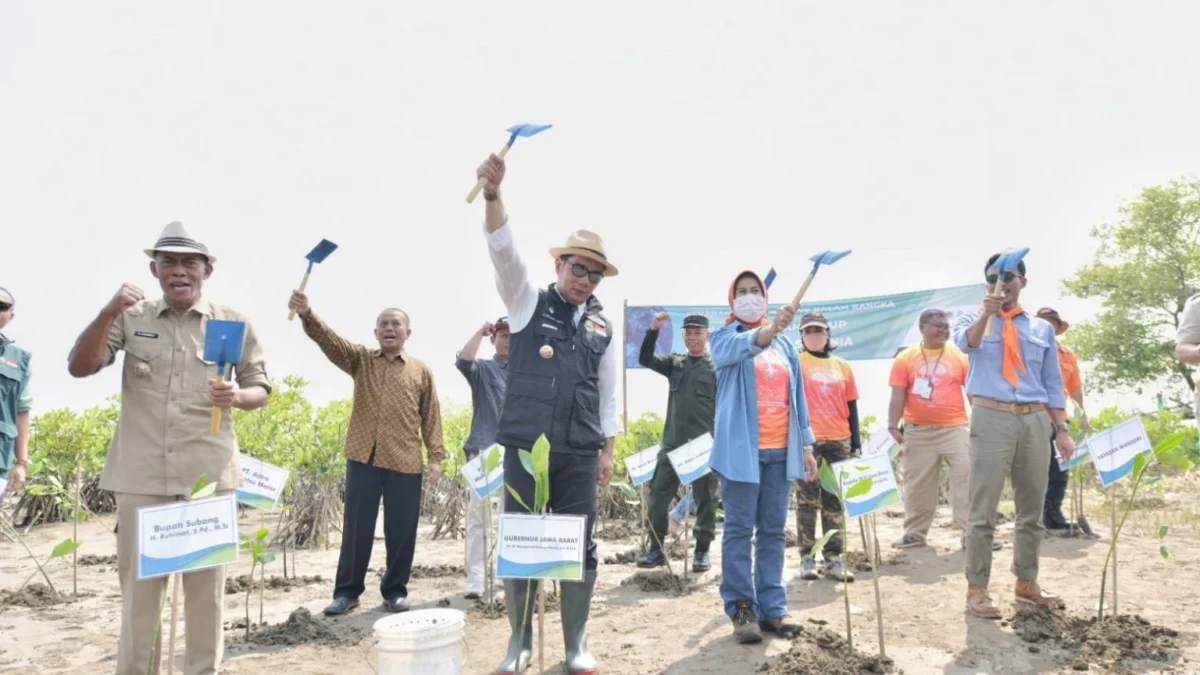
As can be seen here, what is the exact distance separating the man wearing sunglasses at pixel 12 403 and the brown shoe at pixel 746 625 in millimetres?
4564

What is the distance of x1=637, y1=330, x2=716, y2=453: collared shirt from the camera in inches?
231

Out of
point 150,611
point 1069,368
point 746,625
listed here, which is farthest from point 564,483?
point 1069,368

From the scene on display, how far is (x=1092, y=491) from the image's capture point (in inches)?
384

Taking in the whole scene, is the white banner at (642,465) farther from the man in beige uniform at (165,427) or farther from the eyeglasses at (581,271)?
the man in beige uniform at (165,427)

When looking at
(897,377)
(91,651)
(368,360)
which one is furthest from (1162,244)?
(91,651)

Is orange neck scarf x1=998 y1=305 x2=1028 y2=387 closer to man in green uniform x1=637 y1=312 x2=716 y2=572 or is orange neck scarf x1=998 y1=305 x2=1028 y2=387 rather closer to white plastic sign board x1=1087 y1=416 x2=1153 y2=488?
white plastic sign board x1=1087 y1=416 x2=1153 y2=488

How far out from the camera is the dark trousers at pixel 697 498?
5.80 metres

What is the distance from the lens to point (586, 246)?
341 centimetres

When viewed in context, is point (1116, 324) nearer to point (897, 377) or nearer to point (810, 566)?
point (897, 377)

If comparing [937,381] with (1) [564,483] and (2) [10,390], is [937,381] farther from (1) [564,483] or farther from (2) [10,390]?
(2) [10,390]

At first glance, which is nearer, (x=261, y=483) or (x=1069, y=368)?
(x=261, y=483)

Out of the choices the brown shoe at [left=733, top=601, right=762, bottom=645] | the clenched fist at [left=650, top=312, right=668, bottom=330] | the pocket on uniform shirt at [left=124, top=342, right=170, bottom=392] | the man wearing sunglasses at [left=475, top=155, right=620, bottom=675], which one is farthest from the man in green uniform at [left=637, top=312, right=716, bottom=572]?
the pocket on uniform shirt at [left=124, top=342, right=170, bottom=392]

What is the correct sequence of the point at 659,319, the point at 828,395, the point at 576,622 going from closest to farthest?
the point at 576,622
the point at 659,319
the point at 828,395

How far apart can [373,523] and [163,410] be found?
2004mm
